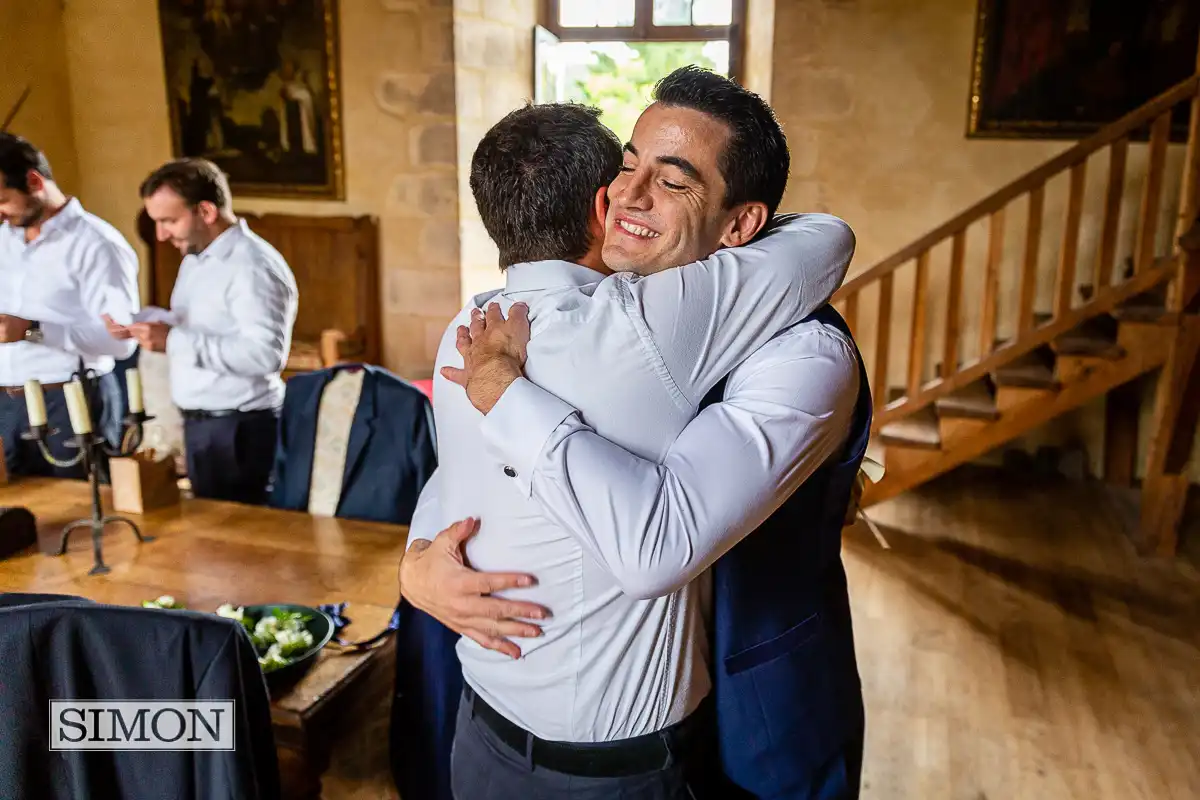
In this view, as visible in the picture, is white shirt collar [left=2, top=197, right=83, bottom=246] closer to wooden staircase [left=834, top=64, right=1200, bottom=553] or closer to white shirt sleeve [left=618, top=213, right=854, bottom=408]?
white shirt sleeve [left=618, top=213, right=854, bottom=408]

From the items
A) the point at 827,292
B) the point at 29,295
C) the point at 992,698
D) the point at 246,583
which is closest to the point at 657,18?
the point at 29,295

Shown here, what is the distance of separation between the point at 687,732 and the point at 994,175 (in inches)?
188

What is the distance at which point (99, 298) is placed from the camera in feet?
11.1

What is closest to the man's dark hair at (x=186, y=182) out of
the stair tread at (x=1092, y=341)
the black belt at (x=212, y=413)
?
the black belt at (x=212, y=413)

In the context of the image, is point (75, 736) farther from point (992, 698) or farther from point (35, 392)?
point (992, 698)

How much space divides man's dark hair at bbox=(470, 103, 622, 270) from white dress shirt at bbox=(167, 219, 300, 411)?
210 centimetres

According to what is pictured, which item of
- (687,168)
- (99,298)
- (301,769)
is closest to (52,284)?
(99,298)

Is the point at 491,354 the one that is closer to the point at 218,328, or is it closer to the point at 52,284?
the point at 218,328

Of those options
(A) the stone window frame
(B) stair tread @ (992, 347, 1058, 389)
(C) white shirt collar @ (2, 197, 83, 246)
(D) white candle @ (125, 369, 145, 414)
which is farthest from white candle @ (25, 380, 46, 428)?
(A) the stone window frame

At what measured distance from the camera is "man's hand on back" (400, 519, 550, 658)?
3.65 feet

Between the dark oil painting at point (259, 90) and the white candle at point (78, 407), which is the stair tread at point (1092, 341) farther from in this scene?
the dark oil painting at point (259, 90)

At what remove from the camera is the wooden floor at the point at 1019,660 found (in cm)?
260

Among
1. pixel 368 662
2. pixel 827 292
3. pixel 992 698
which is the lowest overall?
pixel 992 698

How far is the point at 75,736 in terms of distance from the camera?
4.08 ft
